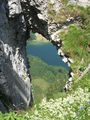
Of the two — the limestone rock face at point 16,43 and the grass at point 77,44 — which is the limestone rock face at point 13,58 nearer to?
the limestone rock face at point 16,43

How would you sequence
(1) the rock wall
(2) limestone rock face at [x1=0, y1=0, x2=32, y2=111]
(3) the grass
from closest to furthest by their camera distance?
(2) limestone rock face at [x1=0, y1=0, x2=32, y2=111] < (1) the rock wall < (3) the grass

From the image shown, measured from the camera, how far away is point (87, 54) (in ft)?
120

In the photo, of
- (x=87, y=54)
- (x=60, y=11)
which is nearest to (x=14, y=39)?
(x=60, y=11)

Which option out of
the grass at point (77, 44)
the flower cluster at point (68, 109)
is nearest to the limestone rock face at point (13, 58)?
the grass at point (77, 44)

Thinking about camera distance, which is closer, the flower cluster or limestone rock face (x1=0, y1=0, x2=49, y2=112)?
the flower cluster

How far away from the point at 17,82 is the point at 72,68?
20.6ft

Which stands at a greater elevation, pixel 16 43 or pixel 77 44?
pixel 77 44

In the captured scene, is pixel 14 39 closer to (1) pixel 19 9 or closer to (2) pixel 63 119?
(1) pixel 19 9

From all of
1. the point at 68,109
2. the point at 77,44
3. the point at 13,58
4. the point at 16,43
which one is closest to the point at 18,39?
the point at 16,43

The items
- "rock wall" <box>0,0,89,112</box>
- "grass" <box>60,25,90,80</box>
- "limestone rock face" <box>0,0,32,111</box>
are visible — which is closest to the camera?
"limestone rock face" <box>0,0,32,111</box>

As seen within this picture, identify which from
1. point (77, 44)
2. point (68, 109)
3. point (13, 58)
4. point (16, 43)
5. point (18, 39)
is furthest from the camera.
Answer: point (18, 39)

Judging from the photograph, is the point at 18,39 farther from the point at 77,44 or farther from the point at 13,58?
the point at 77,44

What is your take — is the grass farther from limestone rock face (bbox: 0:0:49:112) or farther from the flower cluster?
the flower cluster

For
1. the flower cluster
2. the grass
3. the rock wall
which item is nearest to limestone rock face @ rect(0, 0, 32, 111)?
the rock wall
